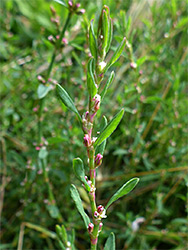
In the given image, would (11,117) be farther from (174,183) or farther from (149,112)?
(174,183)

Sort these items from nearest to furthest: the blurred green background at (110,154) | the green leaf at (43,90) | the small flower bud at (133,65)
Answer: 1. the green leaf at (43,90)
2. the small flower bud at (133,65)
3. the blurred green background at (110,154)

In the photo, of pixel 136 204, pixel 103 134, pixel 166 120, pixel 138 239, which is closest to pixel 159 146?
pixel 166 120

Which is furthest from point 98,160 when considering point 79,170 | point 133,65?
point 133,65

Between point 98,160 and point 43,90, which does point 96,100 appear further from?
point 43,90

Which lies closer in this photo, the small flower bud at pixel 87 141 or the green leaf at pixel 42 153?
the small flower bud at pixel 87 141

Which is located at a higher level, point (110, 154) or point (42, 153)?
point (42, 153)

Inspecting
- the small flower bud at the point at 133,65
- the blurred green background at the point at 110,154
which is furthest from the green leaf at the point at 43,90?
the small flower bud at the point at 133,65

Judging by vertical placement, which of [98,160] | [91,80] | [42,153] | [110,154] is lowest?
[110,154]

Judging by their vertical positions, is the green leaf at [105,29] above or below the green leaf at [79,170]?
above

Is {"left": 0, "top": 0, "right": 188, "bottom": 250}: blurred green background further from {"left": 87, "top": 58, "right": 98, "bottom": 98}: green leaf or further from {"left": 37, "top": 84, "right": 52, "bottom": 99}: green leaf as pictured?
{"left": 87, "top": 58, "right": 98, "bottom": 98}: green leaf

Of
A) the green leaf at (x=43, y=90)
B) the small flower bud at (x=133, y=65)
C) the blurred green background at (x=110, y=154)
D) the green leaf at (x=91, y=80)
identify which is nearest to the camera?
the green leaf at (x=91, y=80)

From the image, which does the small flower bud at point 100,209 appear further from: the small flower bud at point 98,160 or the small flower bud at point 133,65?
the small flower bud at point 133,65

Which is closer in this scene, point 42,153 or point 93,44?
point 93,44
